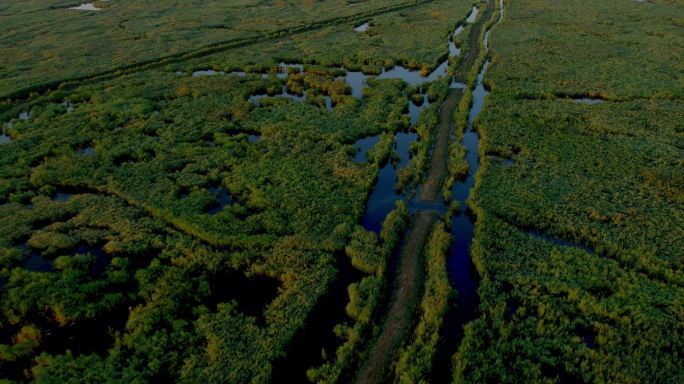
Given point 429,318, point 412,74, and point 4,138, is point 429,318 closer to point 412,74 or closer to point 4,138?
point 412,74

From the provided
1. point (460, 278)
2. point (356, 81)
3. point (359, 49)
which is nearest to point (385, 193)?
point (460, 278)

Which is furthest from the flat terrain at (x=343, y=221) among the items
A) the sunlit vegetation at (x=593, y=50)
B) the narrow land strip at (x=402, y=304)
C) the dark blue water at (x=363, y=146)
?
the sunlit vegetation at (x=593, y=50)

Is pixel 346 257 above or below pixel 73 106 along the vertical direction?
below

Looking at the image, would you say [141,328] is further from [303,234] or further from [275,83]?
[275,83]

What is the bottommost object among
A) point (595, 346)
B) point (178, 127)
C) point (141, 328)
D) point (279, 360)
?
point (595, 346)

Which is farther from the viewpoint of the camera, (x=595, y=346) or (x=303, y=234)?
(x=303, y=234)

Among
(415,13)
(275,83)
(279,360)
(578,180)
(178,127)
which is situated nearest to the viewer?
(279,360)

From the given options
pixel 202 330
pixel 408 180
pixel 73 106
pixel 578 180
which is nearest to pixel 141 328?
pixel 202 330

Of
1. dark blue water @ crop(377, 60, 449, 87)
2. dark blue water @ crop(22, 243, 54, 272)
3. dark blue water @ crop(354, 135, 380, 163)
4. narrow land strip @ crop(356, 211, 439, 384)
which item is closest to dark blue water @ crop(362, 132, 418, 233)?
dark blue water @ crop(354, 135, 380, 163)
